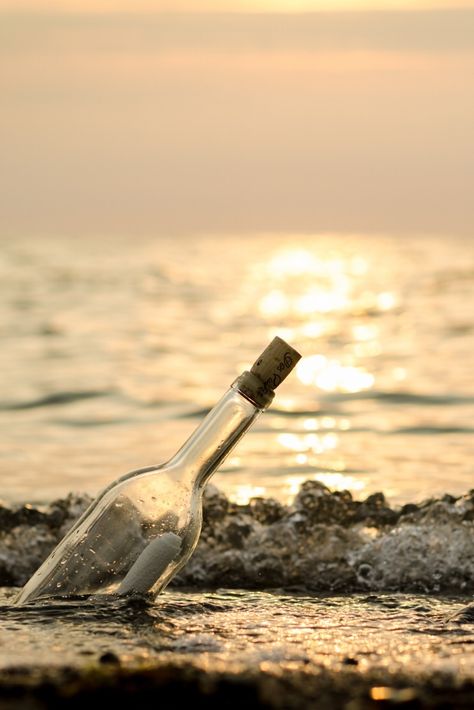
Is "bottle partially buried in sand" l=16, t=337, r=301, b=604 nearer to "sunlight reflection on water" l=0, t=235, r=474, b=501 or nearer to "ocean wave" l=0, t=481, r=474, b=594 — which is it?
"ocean wave" l=0, t=481, r=474, b=594

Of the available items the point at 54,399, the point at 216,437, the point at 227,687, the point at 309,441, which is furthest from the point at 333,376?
the point at 227,687

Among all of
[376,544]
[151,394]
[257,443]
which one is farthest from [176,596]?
[151,394]

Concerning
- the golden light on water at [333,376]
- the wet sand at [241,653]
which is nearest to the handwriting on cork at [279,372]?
the wet sand at [241,653]

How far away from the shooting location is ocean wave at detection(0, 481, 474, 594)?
4668 millimetres

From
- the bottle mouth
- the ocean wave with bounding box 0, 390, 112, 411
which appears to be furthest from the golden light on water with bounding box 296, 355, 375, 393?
the bottle mouth

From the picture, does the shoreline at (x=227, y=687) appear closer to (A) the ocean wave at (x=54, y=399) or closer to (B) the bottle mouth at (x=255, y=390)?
(B) the bottle mouth at (x=255, y=390)

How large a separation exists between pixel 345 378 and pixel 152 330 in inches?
190

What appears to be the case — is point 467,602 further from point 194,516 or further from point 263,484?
point 263,484

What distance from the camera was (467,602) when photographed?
414cm

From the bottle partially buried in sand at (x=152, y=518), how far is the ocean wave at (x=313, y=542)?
4.36 ft

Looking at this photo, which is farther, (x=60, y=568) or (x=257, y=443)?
(x=257, y=443)

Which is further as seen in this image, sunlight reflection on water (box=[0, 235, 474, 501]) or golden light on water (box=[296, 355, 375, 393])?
golden light on water (box=[296, 355, 375, 393])

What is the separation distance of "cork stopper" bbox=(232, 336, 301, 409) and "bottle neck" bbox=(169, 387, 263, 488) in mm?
35

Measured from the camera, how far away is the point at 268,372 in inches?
122
